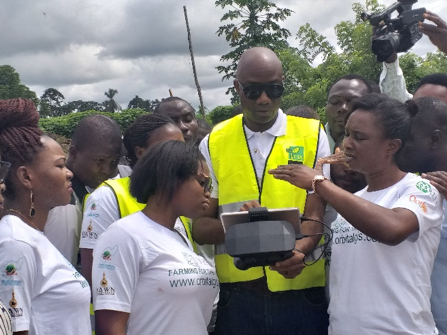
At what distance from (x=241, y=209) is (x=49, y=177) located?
0.90m

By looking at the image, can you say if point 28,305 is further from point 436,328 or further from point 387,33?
point 387,33

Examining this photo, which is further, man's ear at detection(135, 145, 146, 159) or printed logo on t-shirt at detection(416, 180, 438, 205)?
man's ear at detection(135, 145, 146, 159)

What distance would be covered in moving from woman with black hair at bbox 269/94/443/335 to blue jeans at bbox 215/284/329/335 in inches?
13.9

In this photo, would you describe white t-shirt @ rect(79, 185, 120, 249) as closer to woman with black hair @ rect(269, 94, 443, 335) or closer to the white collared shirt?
the white collared shirt

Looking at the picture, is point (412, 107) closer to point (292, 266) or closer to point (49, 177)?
point (292, 266)

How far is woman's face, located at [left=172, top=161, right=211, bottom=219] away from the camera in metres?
2.44

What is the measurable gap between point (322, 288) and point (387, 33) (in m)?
1.88

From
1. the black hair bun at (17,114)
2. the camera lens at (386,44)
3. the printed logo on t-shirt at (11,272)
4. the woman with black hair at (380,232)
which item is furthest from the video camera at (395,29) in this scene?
the printed logo on t-shirt at (11,272)

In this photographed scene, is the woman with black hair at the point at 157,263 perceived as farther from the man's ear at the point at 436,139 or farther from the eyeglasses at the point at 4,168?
the man's ear at the point at 436,139

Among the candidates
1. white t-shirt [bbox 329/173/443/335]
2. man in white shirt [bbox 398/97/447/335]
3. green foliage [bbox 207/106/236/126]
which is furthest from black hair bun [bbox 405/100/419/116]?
green foliage [bbox 207/106/236/126]

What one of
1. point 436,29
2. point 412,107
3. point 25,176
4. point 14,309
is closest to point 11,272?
point 14,309

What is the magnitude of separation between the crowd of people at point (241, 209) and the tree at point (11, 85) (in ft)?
188

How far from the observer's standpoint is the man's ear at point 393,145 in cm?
257

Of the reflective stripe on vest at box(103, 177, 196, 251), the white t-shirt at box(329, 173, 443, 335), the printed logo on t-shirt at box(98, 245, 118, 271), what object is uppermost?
the reflective stripe on vest at box(103, 177, 196, 251)
